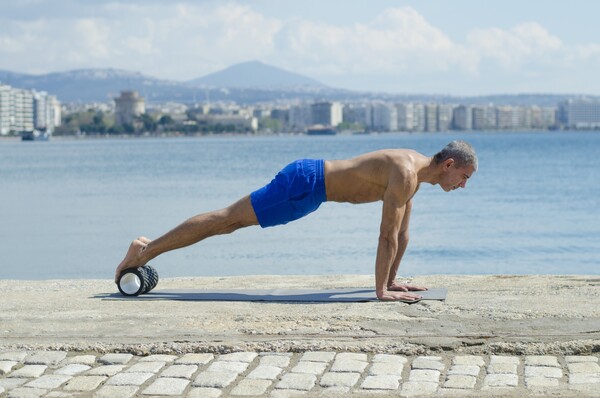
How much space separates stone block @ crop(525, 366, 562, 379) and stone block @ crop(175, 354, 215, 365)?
160 centimetres

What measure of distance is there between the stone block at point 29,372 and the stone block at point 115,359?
0.99ft

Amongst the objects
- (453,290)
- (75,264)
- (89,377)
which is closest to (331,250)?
(75,264)

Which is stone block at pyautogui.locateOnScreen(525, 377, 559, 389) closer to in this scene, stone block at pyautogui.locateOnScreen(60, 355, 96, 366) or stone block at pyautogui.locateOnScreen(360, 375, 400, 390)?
stone block at pyautogui.locateOnScreen(360, 375, 400, 390)

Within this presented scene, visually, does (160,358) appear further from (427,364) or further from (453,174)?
(453,174)

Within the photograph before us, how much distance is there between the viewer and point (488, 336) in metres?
6.27

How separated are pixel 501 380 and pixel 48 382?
216 cm

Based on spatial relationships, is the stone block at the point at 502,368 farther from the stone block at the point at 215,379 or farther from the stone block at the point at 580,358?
the stone block at the point at 215,379

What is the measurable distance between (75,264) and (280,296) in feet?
36.9

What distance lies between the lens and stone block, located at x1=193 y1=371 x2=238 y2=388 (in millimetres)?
5457

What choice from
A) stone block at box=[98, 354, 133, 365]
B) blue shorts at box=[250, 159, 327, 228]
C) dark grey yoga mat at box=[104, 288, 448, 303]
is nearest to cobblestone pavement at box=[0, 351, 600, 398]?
A: stone block at box=[98, 354, 133, 365]

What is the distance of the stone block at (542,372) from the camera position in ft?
18.2

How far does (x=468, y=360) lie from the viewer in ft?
19.3

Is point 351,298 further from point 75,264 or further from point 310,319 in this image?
point 75,264

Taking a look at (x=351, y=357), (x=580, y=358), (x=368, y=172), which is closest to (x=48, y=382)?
(x=351, y=357)
